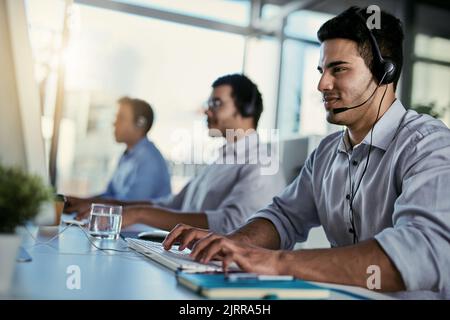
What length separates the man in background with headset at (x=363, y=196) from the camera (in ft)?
3.01

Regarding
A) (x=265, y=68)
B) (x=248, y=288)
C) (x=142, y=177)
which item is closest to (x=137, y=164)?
(x=142, y=177)

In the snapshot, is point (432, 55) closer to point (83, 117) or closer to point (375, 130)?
point (375, 130)

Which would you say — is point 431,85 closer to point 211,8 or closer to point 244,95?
point 244,95

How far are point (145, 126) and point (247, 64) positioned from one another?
2053mm

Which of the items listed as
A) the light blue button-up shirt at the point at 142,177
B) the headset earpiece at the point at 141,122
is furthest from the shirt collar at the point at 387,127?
the headset earpiece at the point at 141,122

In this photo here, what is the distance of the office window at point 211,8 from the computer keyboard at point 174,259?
4.14m

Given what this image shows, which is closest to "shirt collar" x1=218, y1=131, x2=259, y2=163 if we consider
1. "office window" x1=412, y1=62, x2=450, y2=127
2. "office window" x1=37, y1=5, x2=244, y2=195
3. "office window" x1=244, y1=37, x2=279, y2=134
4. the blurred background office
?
"office window" x1=412, y1=62, x2=450, y2=127

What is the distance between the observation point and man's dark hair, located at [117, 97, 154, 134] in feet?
12.6

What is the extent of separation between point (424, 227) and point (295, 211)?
24.7 inches

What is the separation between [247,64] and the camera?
555 cm

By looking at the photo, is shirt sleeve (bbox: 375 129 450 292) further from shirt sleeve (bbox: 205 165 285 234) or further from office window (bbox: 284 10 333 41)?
office window (bbox: 284 10 333 41)

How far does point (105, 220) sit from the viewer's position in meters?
1.47

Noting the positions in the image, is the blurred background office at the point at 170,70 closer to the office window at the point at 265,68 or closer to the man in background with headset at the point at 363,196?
the office window at the point at 265,68
